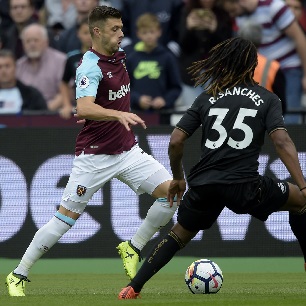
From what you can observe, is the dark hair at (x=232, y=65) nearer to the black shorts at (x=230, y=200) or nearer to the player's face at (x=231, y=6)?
the black shorts at (x=230, y=200)

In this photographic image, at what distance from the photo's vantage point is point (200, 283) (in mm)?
8703

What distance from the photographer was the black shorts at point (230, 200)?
8.09m

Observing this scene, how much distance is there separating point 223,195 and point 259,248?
16.5ft

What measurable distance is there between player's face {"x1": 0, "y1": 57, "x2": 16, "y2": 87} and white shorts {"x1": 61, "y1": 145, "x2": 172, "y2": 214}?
539 centimetres

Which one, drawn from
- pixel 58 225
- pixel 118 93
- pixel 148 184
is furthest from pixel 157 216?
pixel 118 93

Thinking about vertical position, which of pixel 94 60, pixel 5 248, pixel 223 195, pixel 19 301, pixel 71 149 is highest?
pixel 94 60

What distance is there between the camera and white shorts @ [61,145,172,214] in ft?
30.7

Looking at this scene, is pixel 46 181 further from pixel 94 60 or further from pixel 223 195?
pixel 223 195

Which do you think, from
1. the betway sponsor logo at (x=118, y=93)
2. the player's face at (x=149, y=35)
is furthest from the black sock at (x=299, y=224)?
the player's face at (x=149, y=35)

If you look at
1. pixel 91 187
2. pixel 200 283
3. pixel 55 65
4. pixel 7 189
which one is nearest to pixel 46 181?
pixel 7 189

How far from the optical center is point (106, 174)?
953 centimetres

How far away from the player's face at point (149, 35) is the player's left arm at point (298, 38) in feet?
5.90

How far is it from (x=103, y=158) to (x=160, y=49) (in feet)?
17.3

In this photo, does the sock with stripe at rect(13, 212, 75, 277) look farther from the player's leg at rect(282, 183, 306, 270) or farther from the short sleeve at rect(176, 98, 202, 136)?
the player's leg at rect(282, 183, 306, 270)
